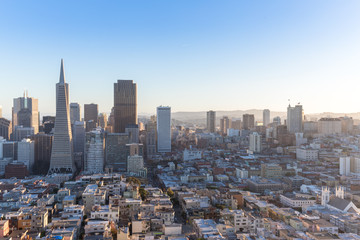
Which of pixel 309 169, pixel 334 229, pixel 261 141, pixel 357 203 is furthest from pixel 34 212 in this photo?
pixel 261 141

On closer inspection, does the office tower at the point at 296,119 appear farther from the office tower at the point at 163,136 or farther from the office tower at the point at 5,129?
the office tower at the point at 5,129

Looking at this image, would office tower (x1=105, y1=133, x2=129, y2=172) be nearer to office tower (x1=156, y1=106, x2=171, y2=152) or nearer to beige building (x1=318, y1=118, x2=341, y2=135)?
office tower (x1=156, y1=106, x2=171, y2=152)

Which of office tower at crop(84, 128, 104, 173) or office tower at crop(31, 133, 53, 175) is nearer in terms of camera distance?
office tower at crop(84, 128, 104, 173)

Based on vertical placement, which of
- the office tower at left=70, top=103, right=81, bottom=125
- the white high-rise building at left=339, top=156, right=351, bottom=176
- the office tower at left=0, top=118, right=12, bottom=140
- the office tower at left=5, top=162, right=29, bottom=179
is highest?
the office tower at left=70, top=103, right=81, bottom=125

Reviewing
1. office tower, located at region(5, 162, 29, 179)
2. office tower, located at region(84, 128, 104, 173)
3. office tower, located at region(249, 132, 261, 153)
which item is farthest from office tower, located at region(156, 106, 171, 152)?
office tower, located at region(5, 162, 29, 179)

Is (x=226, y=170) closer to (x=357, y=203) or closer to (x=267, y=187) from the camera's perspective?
(x=267, y=187)

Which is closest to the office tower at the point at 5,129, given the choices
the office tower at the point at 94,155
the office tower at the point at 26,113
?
the office tower at the point at 26,113

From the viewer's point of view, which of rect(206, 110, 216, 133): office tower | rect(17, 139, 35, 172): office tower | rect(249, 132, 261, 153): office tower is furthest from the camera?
rect(206, 110, 216, 133): office tower
